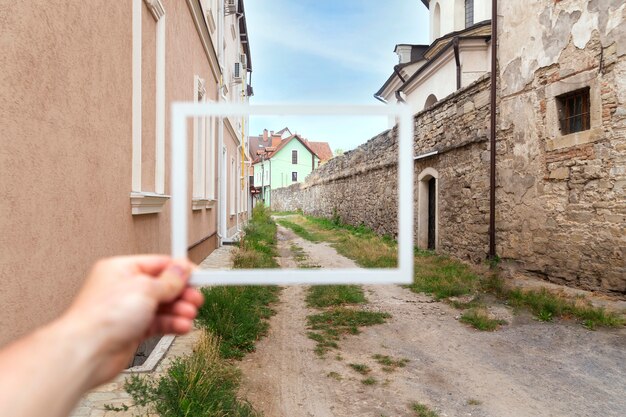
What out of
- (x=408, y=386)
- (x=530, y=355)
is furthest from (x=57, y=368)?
(x=530, y=355)

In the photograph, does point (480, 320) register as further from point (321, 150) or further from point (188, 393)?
point (321, 150)

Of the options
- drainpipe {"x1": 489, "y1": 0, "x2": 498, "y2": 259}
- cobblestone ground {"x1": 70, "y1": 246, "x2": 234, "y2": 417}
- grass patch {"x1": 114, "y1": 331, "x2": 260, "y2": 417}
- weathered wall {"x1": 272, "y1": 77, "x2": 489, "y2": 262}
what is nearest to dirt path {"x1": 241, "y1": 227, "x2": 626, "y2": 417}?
grass patch {"x1": 114, "y1": 331, "x2": 260, "y2": 417}

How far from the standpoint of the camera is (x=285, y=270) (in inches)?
33.7

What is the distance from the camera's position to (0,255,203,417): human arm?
60 cm

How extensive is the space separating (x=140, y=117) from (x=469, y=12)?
56.0 feet

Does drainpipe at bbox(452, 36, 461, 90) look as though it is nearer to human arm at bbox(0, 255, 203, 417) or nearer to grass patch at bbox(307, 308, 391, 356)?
grass patch at bbox(307, 308, 391, 356)

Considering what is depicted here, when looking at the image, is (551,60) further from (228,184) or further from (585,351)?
(228,184)

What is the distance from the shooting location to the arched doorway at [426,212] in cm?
1062

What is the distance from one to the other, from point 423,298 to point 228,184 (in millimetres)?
7774

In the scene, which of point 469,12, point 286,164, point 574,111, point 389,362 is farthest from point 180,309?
point 286,164

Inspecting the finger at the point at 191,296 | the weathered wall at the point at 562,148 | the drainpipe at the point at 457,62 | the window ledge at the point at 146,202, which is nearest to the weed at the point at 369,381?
the window ledge at the point at 146,202

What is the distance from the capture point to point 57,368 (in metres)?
0.63

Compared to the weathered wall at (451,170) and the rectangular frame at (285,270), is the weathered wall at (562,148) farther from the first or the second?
the rectangular frame at (285,270)

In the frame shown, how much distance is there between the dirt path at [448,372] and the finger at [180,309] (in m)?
2.43
